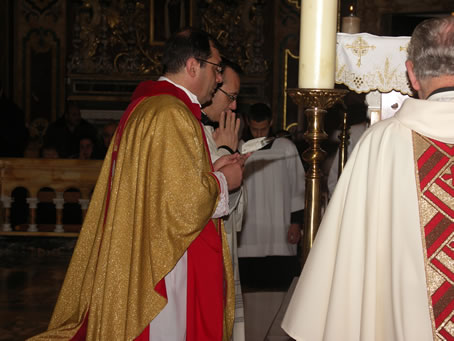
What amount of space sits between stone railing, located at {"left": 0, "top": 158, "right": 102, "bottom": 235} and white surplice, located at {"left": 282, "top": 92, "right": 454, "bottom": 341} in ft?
16.3

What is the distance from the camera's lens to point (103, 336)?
2660mm

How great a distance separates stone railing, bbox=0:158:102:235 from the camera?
262 inches

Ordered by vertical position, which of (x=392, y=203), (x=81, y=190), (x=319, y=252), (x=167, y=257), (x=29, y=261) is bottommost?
(x=29, y=261)

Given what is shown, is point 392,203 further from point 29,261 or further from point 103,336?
point 29,261

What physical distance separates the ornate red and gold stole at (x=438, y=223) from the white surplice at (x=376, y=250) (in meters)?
0.03

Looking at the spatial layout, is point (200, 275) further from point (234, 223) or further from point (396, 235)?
point (396, 235)

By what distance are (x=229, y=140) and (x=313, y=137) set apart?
0.98 meters

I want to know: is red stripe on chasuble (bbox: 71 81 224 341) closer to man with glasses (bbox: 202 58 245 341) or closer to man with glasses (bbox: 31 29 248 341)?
man with glasses (bbox: 31 29 248 341)

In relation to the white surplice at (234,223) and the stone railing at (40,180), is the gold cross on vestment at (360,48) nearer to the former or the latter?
the white surplice at (234,223)

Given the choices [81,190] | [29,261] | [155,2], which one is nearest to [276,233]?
[81,190]

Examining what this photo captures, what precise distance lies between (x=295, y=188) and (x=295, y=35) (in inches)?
196

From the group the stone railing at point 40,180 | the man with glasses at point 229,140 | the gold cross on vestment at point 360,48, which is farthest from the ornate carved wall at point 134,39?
the gold cross on vestment at point 360,48

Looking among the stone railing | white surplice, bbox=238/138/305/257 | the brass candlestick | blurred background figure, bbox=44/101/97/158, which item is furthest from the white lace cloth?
blurred background figure, bbox=44/101/97/158

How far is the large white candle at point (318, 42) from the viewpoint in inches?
87.9
